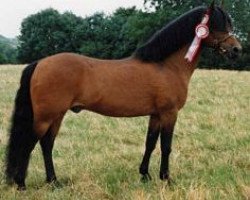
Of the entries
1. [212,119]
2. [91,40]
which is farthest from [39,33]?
[212,119]

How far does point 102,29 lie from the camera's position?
68875mm

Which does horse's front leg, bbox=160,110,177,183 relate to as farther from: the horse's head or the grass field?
the horse's head

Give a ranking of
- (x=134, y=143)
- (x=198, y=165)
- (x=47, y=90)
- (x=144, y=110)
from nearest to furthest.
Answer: (x=47, y=90), (x=144, y=110), (x=198, y=165), (x=134, y=143)

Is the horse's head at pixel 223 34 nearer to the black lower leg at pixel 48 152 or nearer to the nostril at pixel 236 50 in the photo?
the nostril at pixel 236 50

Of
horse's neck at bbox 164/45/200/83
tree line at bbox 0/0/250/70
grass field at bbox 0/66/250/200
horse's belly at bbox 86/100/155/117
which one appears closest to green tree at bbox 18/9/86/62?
tree line at bbox 0/0/250/70

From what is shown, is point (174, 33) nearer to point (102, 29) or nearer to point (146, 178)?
point (146, 178)

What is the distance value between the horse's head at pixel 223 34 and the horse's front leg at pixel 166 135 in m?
1.19

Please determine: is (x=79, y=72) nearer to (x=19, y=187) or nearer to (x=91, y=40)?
(x=19, y=187)

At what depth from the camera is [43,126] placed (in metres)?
6.61

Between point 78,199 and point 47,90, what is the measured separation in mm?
1480

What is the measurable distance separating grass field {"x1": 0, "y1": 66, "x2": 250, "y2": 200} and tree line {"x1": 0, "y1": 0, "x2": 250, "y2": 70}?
4230 centimetres

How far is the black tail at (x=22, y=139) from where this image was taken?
6.73 m

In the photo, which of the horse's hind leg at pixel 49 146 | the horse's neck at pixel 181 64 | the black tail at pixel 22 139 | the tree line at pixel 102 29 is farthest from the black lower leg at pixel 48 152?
the tree line at pixel 102 29

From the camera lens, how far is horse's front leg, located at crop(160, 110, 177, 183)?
7035mm
